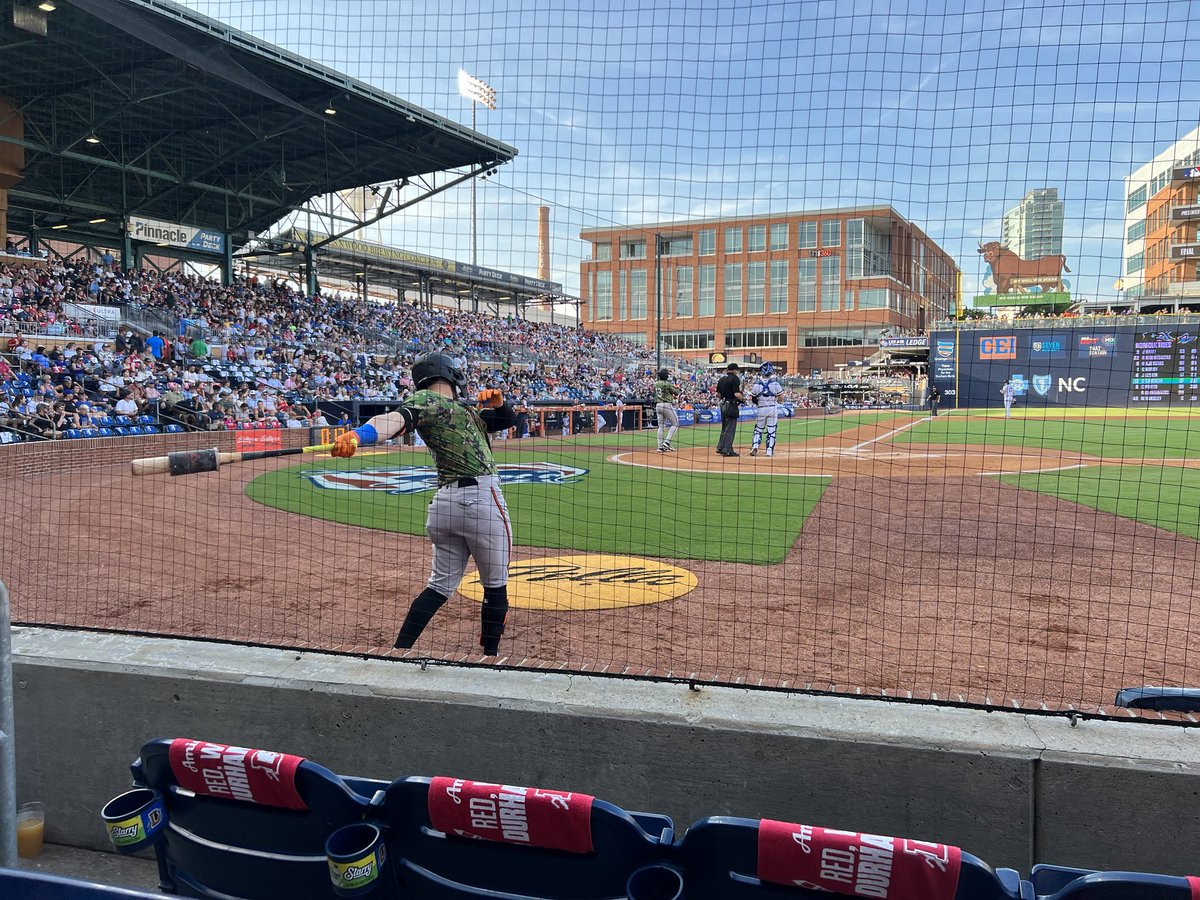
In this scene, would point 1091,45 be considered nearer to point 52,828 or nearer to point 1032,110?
point 1032,110

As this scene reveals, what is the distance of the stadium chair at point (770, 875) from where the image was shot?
1.53 meters

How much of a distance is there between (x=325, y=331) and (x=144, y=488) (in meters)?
17.1

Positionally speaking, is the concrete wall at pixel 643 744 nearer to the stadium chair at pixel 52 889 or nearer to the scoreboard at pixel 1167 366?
the stadium chair at pixel 52 889

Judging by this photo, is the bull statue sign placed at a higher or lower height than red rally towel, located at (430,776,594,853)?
higher

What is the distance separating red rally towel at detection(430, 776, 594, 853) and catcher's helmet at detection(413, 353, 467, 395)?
3086mm

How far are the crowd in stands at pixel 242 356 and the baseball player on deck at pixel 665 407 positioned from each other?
1.08 meters

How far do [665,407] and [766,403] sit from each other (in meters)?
2.14

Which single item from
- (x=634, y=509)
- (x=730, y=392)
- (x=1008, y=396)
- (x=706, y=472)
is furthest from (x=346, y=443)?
(x=1008, y=396)

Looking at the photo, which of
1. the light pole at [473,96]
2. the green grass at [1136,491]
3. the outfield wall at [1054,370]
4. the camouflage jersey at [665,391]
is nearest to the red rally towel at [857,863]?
the light pole at [473,96]

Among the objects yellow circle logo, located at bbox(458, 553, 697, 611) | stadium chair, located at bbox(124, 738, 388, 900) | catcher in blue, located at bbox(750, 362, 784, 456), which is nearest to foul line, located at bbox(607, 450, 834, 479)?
catcher in blue, located at bbox(750, 362, 784, 456)

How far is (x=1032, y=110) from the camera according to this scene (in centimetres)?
416

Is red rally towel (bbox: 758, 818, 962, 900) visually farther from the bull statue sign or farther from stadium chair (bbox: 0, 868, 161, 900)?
the bull statue sign

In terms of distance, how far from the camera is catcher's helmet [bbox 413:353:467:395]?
4605 millimetres

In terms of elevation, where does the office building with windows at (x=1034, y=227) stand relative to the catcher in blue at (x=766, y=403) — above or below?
above
